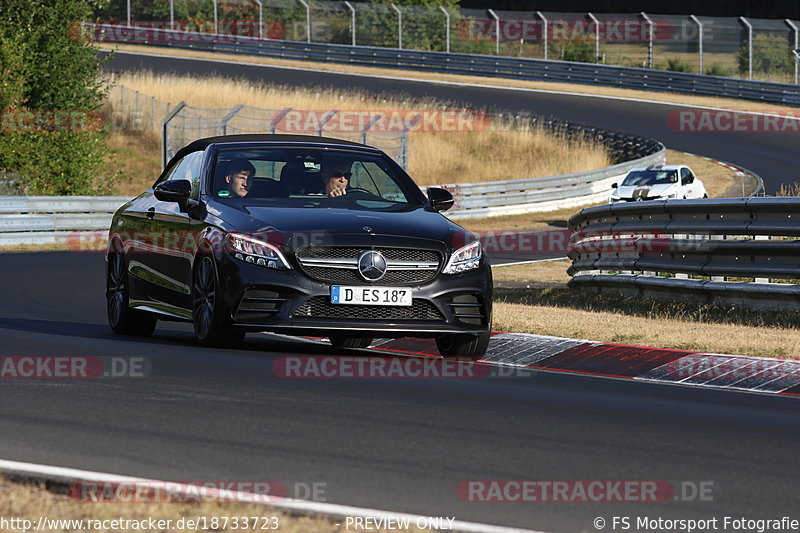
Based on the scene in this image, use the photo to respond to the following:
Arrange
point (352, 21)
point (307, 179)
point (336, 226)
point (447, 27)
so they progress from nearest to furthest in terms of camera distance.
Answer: point (336, 226), point (307, 179), point (447, 27), point (352, 21)

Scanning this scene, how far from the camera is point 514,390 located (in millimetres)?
8758

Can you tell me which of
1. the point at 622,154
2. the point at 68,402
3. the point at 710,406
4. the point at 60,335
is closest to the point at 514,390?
the point at 710,406

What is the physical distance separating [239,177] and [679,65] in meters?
52.1

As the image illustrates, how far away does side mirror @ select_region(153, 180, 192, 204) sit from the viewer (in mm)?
10812

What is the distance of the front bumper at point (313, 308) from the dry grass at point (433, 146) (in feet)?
98.2

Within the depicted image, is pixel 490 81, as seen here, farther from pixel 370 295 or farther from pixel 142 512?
pixel 142 512

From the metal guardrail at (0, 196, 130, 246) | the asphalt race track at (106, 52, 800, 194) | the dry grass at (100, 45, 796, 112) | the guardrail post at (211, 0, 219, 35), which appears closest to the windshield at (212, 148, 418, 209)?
the metal guardrail at (0, 196, 130, 246)

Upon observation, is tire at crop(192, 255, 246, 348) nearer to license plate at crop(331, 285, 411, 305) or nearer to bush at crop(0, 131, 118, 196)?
license plate at crop(331, 285, 411, 305)

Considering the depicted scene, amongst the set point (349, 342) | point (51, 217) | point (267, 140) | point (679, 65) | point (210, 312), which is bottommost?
point (51, 217)

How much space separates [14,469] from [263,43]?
6015 centimetres

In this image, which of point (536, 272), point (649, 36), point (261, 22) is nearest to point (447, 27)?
point (261, 22)

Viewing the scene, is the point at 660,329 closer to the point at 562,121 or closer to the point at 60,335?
the point at 60,335

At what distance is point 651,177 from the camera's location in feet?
111

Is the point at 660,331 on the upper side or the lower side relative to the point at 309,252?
lower
